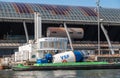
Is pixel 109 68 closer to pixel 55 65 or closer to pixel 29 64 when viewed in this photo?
pixel 55 65

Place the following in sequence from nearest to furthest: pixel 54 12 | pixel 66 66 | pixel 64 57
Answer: pixel 66 66 < pixel 64 57 < pixel 54 12

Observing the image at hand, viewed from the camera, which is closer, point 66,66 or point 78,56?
point 66,66

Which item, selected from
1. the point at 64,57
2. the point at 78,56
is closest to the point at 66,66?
the point at 64,57

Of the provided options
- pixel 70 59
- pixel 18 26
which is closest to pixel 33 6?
pixel 18 26

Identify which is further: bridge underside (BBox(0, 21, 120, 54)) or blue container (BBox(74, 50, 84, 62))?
bridge underside (BBox(0, 21, 120, 54))

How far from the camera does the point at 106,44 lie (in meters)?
137

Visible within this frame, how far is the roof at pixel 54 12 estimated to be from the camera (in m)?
132

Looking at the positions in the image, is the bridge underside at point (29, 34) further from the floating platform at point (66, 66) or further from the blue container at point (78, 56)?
the floating platform at point (66, 66)

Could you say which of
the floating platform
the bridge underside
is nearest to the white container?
the floating platform

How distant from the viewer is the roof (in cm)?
13226

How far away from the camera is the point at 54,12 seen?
140 metres

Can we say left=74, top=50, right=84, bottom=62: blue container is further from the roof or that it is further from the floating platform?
the roof

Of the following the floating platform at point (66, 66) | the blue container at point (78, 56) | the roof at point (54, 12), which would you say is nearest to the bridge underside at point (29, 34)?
the roof at point (54, 12)

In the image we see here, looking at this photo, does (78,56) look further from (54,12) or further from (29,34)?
(54,12)
